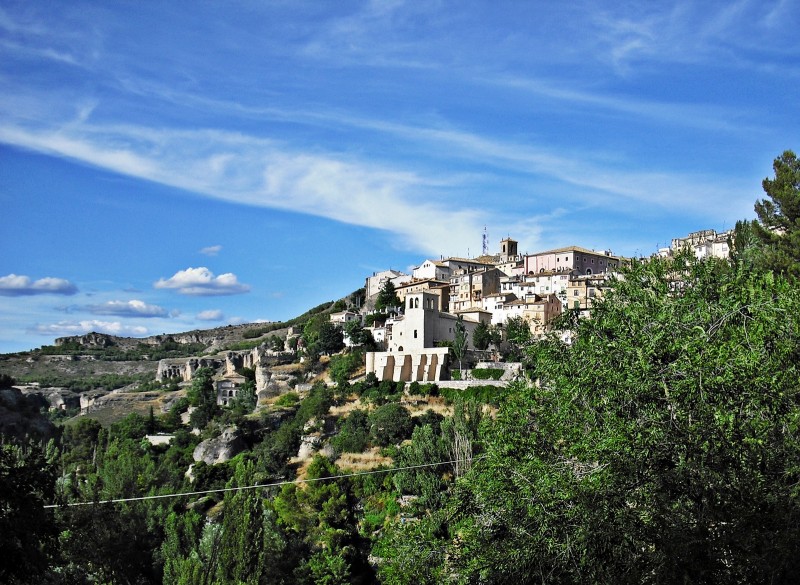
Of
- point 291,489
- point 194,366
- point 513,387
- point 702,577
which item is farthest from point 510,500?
point 194,366

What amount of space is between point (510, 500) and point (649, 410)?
9.18ft

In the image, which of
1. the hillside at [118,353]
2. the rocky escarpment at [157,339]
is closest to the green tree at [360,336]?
the hillside at [118,353]

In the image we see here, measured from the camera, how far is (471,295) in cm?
7912

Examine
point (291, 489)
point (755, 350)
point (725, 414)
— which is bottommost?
point (291, 489)

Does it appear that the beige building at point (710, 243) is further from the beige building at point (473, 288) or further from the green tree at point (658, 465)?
the green tree at point (658, 465)

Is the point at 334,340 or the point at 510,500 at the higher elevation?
the point at 334,340

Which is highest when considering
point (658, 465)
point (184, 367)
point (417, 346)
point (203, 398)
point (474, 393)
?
point (417, 346)

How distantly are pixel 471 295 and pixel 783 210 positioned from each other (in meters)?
51.0

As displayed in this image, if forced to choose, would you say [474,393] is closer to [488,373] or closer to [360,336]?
[488,373]

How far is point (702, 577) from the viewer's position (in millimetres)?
12445

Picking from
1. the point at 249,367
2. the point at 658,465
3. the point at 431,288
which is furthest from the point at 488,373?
the point at 658,465

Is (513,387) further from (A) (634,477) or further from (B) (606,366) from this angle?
(A) (634,477)

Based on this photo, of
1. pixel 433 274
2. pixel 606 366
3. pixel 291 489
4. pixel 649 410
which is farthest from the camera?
pixel 433 274

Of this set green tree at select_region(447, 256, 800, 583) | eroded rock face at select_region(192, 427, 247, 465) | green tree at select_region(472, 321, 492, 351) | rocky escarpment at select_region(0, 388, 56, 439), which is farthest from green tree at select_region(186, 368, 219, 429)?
green tree at select_region(447, 256, 800, 583)
